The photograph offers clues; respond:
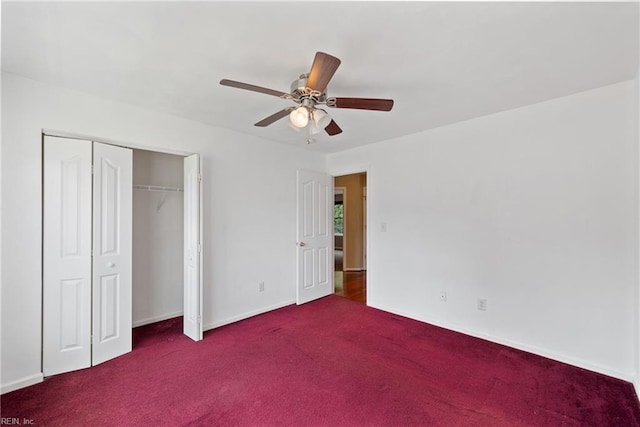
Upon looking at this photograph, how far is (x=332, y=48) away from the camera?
1.69 meters

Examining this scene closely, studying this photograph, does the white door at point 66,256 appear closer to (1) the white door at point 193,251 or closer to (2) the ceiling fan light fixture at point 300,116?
(1) the white door at point 193,251

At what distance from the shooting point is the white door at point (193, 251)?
9.38 feet

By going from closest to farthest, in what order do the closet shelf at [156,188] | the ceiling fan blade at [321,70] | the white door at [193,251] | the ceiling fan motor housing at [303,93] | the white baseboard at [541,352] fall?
the ceiling fan blade at [321,70]
the ceiling fan motor housing at [303,93]
the white baseboard at [541,352]
the white door at [193,251]
the closet shelf at [156,188]

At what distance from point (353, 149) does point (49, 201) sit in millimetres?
3524

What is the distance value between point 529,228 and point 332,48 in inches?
98.7

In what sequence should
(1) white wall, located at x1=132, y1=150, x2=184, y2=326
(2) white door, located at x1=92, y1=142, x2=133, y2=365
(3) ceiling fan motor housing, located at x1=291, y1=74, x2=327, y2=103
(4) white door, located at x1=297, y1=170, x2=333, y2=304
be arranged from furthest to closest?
(4) white door, located at x1=297, y1=170, x2=333, y2=304, (1) white wall, located at x1=132, y1=150, x2=184, y2=326, (2) white door, located at x1=92, y1=142, x2=133, y2=365, (3) ceiling fan motor housing, located at x1=291, y1=74, x2=327, y2=103

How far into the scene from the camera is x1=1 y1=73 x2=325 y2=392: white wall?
203 cm

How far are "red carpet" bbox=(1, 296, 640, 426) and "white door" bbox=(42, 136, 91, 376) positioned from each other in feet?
0.70

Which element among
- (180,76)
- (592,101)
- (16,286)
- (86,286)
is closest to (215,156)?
(180,76)

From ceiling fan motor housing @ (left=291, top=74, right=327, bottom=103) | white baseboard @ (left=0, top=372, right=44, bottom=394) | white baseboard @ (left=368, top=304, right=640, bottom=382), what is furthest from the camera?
white baseboard @ (left=368, top=304, right=640, bottom=382)

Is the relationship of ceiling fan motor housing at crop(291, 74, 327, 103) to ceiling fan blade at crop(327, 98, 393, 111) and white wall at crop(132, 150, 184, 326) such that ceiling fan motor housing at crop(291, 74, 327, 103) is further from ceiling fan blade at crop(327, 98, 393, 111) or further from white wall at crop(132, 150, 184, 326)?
white wall at crop(132, 150, 184, 326)

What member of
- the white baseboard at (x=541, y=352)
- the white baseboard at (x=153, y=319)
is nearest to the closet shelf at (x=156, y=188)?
the white baseboard at (x=153, y=319)

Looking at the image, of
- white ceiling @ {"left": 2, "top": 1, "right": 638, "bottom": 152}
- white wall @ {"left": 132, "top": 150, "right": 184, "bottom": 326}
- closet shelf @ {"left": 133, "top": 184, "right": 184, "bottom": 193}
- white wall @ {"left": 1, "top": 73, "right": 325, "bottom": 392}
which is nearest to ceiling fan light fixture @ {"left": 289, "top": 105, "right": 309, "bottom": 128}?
white ceiling @ {"left": 2, "top": 1, "right": 638, "bottom": 152}

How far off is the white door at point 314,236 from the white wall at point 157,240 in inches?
65.6
